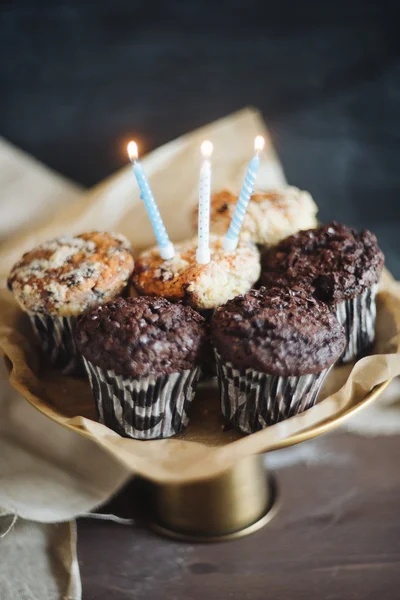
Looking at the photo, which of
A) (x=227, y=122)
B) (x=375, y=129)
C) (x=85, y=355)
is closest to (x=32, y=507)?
(x=85, y=355)

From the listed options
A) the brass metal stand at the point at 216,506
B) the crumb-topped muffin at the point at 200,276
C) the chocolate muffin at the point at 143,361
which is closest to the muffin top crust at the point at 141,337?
the chocolate muffin at the point at 143,361

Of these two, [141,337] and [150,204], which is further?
[150,204]

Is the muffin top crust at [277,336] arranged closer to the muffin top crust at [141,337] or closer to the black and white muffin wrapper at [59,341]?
the muffin top crust at [141,337]

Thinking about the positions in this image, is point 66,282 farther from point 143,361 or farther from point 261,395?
point 261,395

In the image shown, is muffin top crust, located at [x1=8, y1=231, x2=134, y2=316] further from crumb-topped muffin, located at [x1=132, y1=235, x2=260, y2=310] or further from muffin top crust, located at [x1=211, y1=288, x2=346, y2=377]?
muffin top crust, located at [x1=211, y1=288, x2=346, y2=377]

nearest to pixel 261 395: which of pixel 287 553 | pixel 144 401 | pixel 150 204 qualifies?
pixel 144 401

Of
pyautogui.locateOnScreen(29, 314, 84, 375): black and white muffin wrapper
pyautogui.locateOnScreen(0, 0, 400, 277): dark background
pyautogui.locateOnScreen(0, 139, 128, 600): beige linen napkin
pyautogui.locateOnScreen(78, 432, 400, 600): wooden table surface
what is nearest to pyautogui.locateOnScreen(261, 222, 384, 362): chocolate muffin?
pyautogui.locateOnScreen(78, 432, 400, 600): wooden table surface

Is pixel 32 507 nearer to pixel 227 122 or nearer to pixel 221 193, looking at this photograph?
pixel 221 193
